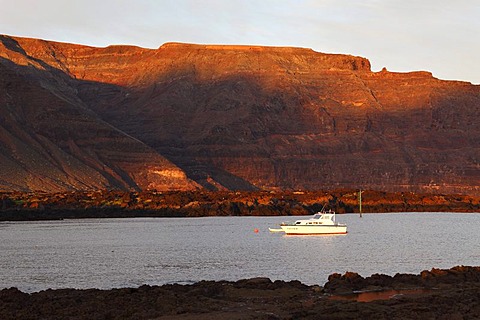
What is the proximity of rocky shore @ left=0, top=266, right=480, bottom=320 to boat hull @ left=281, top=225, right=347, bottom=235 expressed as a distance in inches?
1771

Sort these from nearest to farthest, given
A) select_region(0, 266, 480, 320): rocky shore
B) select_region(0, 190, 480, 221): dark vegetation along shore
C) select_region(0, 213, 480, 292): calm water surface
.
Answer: select_region(0, 266, 480, 320): rocky shore < select_region(0, 213, 480, 292): calm water surface < select_region(0, 190, 480, 221): dark vegetation along shore

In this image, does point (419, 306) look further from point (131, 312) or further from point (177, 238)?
point (177, 238)

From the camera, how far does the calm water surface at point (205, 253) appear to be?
5119 centimetres

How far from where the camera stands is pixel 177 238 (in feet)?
281

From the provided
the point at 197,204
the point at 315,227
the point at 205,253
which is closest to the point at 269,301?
the point at 205,253

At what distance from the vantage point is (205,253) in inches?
2662

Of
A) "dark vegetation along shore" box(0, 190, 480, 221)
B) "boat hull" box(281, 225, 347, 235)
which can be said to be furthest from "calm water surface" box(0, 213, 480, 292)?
"dark vegetation along shore" box(0, 190, 480, 221)

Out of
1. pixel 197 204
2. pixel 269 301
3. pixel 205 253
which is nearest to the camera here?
pixel 269 301

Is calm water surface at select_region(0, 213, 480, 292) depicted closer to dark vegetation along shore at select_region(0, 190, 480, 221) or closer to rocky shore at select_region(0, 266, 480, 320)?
rocky shore at select_region(0, 266, 480, 320)

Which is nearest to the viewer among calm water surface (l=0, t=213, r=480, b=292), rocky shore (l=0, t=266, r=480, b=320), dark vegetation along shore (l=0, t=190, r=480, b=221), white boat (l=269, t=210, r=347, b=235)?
rocky shore (l=0, t=266, r=480, b=320)

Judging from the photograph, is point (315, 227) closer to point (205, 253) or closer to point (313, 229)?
point (313, 229)

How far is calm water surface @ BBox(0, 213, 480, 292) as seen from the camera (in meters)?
51.2

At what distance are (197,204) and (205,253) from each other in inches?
2805

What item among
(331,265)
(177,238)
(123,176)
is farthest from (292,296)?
(123,176)
